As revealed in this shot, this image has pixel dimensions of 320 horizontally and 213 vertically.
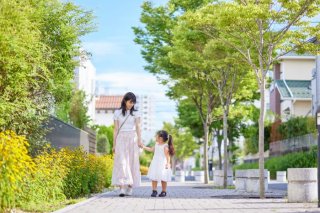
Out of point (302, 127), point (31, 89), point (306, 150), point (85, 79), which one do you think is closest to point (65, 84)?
point (31, 89)

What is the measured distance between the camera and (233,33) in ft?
68.6

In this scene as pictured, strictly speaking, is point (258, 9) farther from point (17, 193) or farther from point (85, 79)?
point (85, 79)

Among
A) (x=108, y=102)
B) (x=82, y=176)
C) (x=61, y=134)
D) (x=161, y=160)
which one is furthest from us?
(x=108, y=102)

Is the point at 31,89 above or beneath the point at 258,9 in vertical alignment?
beneath

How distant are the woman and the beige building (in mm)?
48462

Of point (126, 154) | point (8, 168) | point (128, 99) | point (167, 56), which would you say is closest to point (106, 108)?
point (167, 56)

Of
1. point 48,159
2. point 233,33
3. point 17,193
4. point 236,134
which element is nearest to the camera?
point 17,193

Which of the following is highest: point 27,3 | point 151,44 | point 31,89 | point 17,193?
point 151,44

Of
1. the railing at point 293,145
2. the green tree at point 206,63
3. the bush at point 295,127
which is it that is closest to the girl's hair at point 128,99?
the green tree at point 206,63

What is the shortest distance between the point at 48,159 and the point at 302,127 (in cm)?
4521

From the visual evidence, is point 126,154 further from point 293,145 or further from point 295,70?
point 295,70

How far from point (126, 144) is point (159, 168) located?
5.97ft

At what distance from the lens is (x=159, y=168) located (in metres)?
18.3

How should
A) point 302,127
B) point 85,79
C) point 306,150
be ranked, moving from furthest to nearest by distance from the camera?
point 85,79, point 302,127, point 306,150
